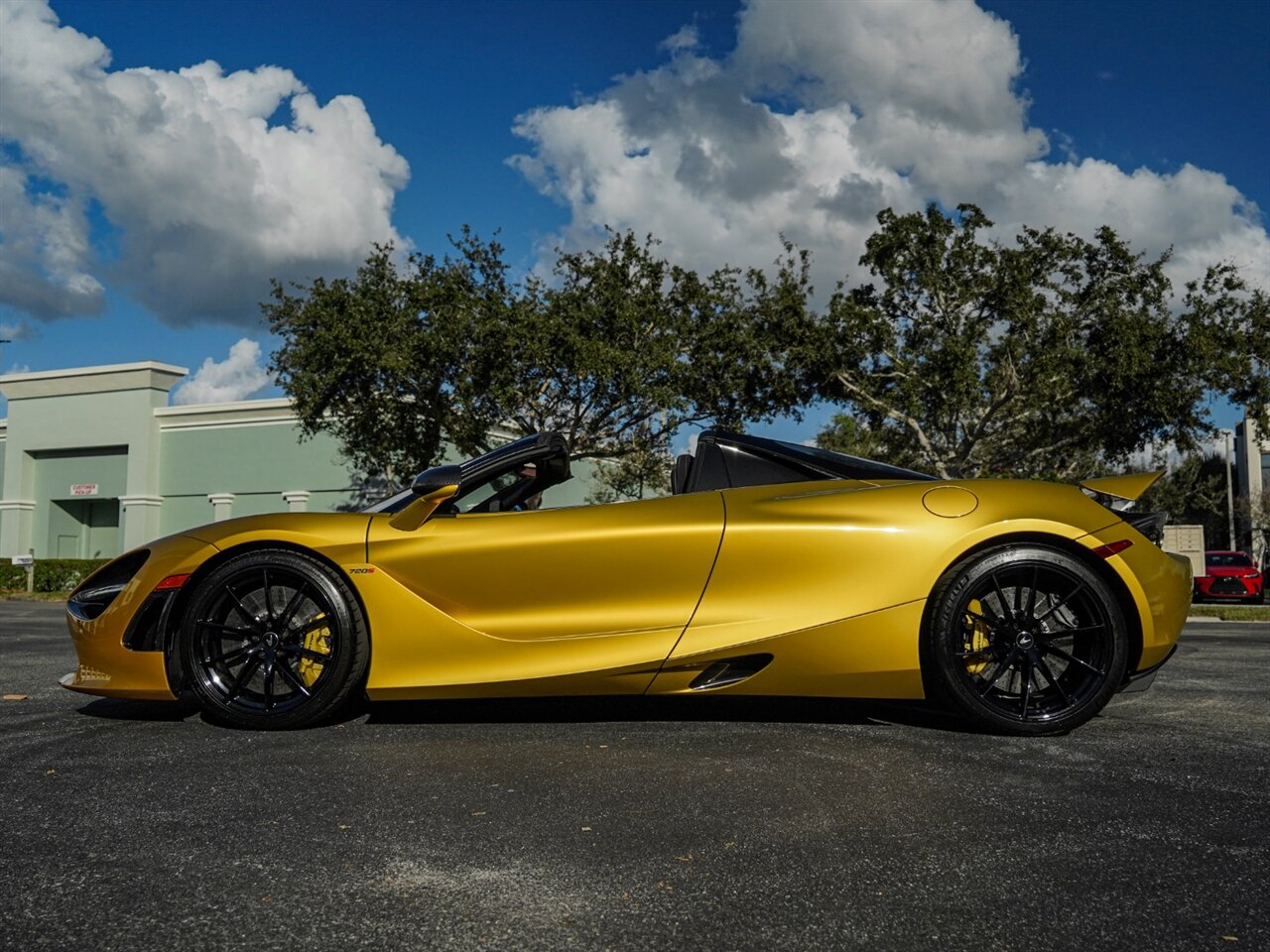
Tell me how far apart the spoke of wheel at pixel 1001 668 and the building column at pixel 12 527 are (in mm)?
43225

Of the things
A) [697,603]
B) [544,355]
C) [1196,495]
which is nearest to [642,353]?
[544,355]

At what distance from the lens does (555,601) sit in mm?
4176

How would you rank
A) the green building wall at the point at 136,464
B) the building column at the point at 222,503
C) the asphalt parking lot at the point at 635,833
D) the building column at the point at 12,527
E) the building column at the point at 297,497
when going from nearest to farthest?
the asphalt parking lot at the point at 635,833
the building column at the point at 297,497
the green building wall at the point at 136,464
the building column at the point at 222,503
the building column at the point at 12,527

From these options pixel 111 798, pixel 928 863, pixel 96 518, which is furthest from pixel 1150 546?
pixel 96 518

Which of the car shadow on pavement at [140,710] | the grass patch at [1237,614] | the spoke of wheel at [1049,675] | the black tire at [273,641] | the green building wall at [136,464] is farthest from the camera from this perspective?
the green building wall at [136,464]

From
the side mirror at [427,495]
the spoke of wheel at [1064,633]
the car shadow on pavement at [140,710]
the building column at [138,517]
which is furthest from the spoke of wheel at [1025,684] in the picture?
the building column at [138,517]

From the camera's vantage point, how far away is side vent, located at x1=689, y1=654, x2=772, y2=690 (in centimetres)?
410

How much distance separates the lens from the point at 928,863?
2.51 m

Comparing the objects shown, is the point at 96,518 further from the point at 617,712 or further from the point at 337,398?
the point at 617,712

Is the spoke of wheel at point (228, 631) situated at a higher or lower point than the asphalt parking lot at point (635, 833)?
higher

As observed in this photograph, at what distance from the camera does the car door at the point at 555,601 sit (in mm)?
4117

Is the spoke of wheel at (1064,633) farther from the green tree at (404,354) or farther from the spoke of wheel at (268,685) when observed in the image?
the green tree at (404,354)

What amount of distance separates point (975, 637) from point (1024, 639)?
17 cm

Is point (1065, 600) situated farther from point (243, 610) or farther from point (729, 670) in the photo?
point (243, 610)
